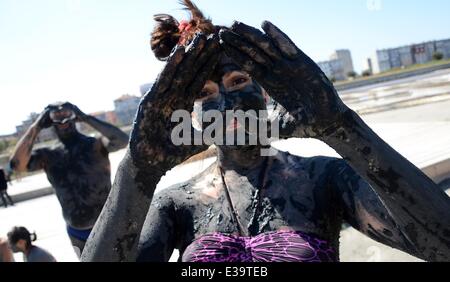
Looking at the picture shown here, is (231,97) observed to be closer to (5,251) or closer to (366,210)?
(366,210)

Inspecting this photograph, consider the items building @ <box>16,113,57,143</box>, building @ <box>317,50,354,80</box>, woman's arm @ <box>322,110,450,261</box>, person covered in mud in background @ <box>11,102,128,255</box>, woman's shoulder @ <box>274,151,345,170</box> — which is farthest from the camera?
building @ <box>317,50,354,80</box>

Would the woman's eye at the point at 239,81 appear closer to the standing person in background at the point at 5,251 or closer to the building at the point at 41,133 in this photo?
the building at the point at 41,133

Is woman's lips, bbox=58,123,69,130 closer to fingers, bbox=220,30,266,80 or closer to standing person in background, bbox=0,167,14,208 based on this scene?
fingers, bbox=220,30,266,80

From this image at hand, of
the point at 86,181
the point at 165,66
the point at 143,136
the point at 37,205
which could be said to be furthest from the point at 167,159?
the point at 37,205

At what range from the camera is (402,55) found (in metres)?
115

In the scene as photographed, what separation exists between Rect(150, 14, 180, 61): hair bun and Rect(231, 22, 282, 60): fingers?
0.63 meters

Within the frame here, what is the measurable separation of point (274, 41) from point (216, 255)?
87 centimetres

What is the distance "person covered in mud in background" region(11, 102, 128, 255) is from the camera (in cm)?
462

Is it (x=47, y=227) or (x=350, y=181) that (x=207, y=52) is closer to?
(x=350, y=181)

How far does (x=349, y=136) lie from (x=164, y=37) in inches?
39.9

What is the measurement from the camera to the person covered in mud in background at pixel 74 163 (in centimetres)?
462

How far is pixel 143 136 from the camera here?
1407 mm

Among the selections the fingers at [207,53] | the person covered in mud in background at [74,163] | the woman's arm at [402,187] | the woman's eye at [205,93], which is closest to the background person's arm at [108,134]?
the person covered in mud in background at [74,163]

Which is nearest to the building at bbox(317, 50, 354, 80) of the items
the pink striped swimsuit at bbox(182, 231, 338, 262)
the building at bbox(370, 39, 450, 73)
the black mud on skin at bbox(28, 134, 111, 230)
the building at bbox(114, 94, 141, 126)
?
the building at bbox(370, 39, 450, 73)
